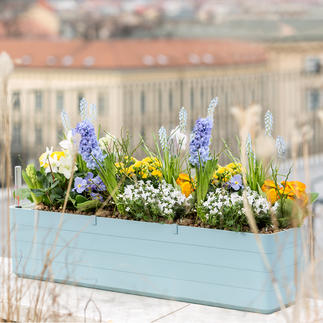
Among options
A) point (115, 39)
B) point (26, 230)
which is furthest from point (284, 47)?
point (26, 230)

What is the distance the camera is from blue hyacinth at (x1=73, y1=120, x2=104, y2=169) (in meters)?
2.72

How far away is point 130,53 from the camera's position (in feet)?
125

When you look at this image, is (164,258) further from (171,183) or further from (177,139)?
(177,139)

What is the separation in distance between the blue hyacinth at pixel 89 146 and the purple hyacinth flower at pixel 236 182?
485 mm

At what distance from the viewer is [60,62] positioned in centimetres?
3812

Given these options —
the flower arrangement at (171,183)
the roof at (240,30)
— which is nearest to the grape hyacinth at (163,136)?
the flower arrangement at (171,183)

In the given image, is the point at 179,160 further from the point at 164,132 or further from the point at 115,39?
the point at 115,39

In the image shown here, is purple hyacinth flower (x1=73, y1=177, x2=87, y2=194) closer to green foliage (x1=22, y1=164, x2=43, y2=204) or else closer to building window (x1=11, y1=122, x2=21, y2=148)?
green foliage (x1=22, y1=164, x2=43, y2=204)

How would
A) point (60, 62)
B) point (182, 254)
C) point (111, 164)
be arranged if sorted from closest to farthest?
point (182, 254) → point (111, 164) → point (60, 62)

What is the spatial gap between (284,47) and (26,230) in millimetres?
37181

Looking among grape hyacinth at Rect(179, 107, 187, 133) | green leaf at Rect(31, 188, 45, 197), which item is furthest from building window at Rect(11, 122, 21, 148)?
grape hyacinth at Rect(179, 107, 187, 133)

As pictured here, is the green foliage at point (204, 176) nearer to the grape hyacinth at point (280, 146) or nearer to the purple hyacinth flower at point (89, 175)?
the grape hyacinth at point (280, 146)

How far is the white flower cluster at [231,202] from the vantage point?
96.9 inches

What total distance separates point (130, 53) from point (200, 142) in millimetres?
35930
